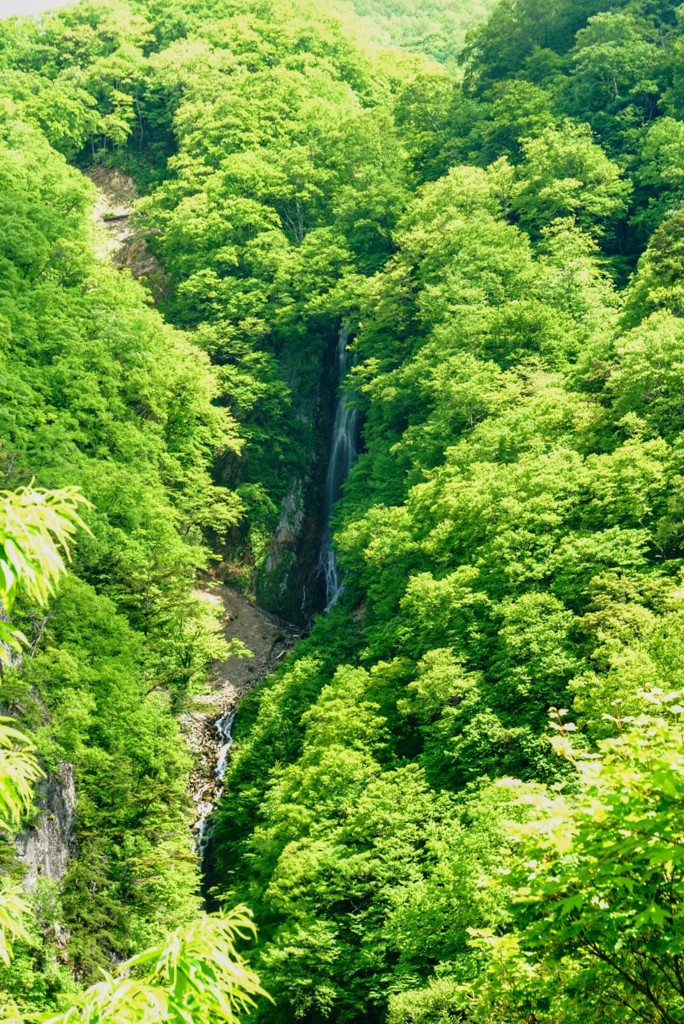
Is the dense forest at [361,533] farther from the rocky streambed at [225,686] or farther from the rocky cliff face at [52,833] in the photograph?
the rocky streambed at [225,686]

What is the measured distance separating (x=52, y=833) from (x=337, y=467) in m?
25.8

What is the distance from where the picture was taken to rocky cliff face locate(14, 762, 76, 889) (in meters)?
20.0

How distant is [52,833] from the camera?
21.2m

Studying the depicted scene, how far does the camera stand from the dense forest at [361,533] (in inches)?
303

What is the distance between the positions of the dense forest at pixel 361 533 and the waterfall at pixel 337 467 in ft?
1.40

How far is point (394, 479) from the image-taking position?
3538 cm

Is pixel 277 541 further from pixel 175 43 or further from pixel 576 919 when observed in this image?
pixel 175 43

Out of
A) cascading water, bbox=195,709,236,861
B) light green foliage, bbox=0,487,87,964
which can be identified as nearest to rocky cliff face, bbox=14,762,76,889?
cascading water, bbox=195,709,236,861

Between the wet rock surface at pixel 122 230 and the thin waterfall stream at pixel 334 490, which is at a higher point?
the wet rock surface at pixel 122 230

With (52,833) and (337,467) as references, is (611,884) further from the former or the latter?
(337,467)

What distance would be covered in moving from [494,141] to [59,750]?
1574 inches

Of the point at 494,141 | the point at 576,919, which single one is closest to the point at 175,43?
the point at 494,141

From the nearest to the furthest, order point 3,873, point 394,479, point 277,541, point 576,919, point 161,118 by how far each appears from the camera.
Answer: point 576,919, point 3,873, point 394,479, point 277,541, point 161,118

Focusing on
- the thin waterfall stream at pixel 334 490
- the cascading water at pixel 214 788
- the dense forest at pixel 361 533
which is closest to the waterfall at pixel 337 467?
Result: the thin waterfall stream at pixel 334 490
